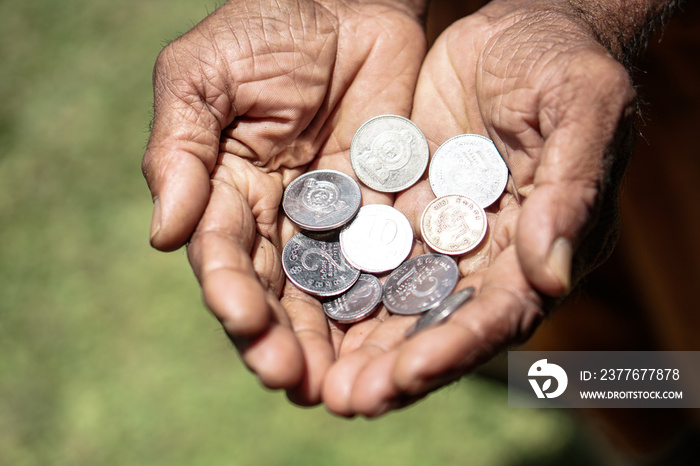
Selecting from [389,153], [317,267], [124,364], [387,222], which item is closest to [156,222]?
[317,267]

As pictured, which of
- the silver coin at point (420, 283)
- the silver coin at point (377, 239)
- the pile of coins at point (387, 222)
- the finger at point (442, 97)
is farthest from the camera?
the finger at point (442, 97)

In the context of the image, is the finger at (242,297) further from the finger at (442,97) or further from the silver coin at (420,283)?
the finger at (442,97)

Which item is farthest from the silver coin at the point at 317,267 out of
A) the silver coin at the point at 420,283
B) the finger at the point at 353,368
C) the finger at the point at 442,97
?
the finger at the point at 442,97

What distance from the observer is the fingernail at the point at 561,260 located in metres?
1.93

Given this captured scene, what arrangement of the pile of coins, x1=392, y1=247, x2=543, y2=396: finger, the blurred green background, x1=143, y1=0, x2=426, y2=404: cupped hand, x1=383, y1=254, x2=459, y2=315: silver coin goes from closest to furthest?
x1=392, y1=247, x2=543, y2=396: finger < x1=143, y1=0, x2=426, y2=404: cupped hand < x1=383, y1=254, x2=459, y2=315: silver coin < the pile of coins < the blurred green background

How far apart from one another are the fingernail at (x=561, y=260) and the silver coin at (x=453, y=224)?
2.16 feet

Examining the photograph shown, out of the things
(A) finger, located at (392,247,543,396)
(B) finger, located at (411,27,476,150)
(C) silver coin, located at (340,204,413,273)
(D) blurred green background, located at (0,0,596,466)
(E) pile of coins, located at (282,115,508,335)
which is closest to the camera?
(A) finger, located at (392,247,543,396)

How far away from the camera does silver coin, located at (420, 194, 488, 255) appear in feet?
8.61

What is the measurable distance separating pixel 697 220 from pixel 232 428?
3.16 metres

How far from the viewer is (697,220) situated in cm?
315

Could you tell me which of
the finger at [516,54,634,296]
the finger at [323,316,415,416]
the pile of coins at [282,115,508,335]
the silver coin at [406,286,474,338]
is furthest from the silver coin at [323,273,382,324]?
the finger at [516,54,634,296]

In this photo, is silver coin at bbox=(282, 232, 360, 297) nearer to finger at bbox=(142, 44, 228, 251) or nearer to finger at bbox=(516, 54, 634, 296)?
finger at bbox=(142, 44, 228, 251)

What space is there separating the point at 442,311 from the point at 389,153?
3.63 ft

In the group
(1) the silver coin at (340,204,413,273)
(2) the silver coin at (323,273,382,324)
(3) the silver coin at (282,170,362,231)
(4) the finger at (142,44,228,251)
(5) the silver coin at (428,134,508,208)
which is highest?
(4) the finger at (142,44,228,251)
